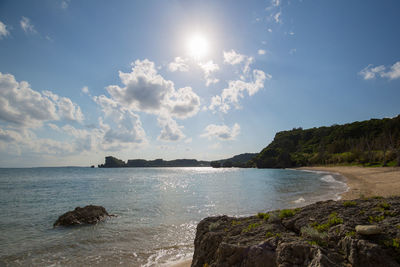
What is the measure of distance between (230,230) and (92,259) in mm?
8341

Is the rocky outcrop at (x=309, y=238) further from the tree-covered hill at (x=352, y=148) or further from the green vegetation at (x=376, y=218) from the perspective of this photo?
the tree-covered hill at (x=352, y=148)

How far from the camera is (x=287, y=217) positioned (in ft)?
21.9

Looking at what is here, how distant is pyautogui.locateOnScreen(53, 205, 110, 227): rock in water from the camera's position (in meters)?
16.8

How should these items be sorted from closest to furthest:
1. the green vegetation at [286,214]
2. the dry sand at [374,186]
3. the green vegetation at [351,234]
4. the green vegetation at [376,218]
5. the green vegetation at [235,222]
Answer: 1. the green vegetation at [351,234]
2. the green vegetation at [376,218]
3. the green vegetation at [286,214]
4. the green vegetation at [235,222]
5. the dry sand at [374,186]

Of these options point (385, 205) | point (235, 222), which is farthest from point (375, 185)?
point (235, 222)

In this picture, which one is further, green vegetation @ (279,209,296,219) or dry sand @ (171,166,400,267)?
dry sand @ (171,166,400,267)

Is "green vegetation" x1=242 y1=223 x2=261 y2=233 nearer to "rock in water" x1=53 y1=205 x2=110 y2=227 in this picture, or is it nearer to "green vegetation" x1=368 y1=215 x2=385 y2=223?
"green vegetation" x1=368 y1=215 x2=385 y2=223

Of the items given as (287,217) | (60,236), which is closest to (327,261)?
(287,217)

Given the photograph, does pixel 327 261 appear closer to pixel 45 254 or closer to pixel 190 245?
pixel 190 245

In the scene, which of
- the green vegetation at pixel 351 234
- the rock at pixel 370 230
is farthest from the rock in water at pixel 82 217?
the rock at pixel 370 230

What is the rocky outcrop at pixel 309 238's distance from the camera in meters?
4.24

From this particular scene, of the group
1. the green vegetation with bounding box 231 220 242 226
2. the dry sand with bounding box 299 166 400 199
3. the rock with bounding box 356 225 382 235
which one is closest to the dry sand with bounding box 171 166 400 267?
the dry sand with bounding box 299 166 400 199

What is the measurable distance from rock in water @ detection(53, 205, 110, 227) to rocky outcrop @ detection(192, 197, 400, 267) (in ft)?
46.2

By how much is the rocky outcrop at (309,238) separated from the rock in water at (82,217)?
14.1 m
